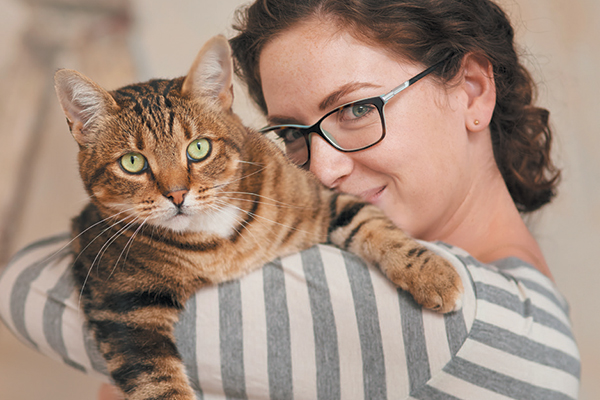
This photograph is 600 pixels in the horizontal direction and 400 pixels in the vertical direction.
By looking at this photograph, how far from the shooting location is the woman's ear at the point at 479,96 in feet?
3.37

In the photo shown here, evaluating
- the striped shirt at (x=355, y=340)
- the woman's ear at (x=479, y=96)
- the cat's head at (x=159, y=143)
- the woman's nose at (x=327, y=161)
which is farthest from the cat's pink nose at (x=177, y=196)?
the woman's ear at (x=479, y=96)

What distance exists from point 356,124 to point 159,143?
40cm

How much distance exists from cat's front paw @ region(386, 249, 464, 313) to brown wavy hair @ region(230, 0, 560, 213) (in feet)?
1.45

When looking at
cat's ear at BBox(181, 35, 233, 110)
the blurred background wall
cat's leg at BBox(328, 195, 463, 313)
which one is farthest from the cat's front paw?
the blurred background wall

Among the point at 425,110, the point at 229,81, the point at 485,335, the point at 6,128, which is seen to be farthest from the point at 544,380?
the point at 6,128

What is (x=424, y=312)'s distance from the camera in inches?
27.7

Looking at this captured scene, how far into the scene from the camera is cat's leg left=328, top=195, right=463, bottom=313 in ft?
2.30

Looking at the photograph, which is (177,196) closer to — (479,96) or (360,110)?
(360,110)

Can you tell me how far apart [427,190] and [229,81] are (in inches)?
19.5

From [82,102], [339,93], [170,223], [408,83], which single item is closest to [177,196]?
[170,223]

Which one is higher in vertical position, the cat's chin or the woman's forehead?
the woman's forehead

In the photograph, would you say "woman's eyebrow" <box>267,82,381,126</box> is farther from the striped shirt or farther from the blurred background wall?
the blurred background wall

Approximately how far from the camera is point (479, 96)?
1.03m

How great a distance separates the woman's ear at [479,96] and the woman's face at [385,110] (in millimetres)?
27
